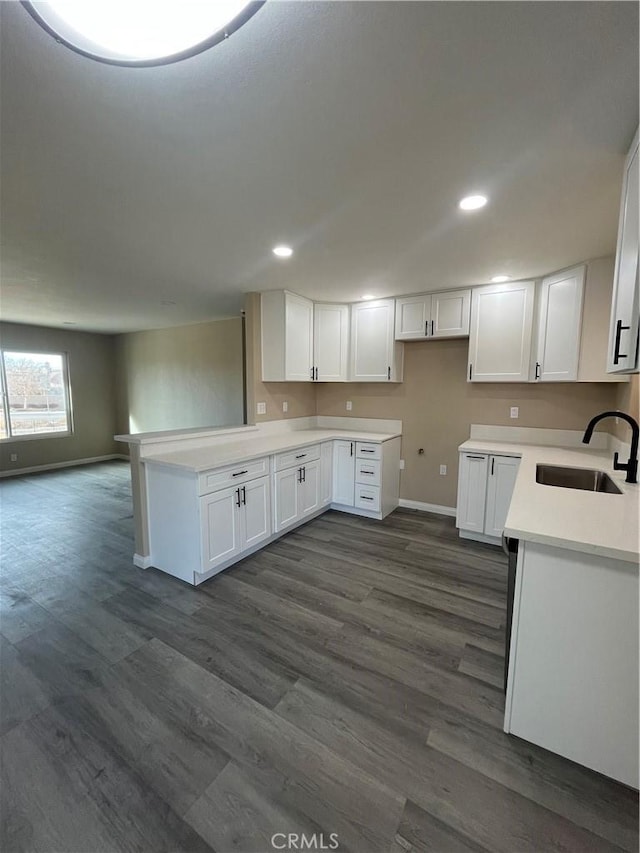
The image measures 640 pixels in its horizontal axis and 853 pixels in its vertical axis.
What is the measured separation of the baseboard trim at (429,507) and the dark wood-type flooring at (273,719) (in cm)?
119

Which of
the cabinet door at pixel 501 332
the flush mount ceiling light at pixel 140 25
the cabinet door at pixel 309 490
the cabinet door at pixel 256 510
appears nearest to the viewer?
the flush mount ceiling light at pixel 140 25

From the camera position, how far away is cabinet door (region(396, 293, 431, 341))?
375 centimetres

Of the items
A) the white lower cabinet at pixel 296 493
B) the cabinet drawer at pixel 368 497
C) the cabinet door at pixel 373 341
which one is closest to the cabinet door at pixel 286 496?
the white lower cabinet at pixel 296 493

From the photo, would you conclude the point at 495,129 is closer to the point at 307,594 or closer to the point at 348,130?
the point at 348,130

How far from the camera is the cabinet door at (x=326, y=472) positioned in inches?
157

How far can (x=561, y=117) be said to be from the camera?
1274mm

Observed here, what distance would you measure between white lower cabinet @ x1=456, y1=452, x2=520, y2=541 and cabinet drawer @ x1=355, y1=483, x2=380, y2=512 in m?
0.88

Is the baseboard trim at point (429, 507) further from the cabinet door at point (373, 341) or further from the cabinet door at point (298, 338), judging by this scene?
the cabinet door at point (298, 338)

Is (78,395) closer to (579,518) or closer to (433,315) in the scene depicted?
(433,315)

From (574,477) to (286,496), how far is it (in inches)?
94.2

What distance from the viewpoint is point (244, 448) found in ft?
10.6

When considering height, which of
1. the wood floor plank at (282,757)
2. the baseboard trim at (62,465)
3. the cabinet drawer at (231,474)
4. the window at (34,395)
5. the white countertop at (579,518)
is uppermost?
the window at (34,395)

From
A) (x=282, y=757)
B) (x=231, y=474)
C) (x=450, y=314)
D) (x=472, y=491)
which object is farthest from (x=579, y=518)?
(x=450, y=314)

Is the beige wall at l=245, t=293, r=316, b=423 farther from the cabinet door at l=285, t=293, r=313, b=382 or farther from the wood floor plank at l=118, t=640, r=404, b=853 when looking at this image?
the wood floor plank at l=118, t=640, r=404, b=853
